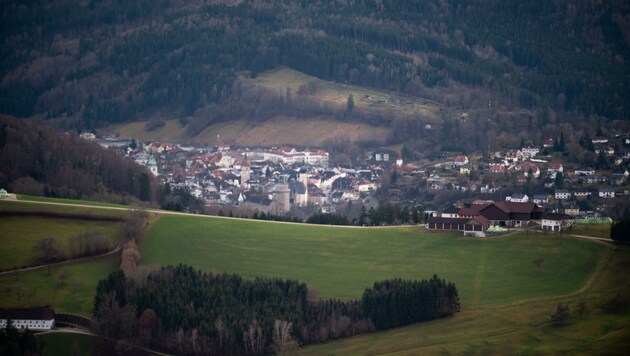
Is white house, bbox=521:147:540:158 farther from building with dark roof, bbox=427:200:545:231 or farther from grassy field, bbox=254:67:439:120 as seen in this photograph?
building with dark roof, bbox=427:200:545:231

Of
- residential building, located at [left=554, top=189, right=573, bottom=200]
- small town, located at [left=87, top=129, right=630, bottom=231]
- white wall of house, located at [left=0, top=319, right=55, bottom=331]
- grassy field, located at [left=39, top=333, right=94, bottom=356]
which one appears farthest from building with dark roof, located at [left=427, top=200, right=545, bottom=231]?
white wall of house, located at [left=0, top=319, right=55, bottom=331]

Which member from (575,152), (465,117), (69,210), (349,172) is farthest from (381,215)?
(465,117)

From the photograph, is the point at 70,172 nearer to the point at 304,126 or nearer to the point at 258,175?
the point at 258,175

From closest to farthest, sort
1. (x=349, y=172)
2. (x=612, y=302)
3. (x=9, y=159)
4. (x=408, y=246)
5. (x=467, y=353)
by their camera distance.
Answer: (x=467, y=353), (x=612, y=302), (x=408, y=246), (x=9, y=159), (x=349, y=172)

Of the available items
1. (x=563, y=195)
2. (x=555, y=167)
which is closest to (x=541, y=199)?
(x=563, y=195)

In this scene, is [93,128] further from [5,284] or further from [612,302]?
[612,302]

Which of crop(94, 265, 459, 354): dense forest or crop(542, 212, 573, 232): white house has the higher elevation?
crop(542, 212, 573, 232): white house
